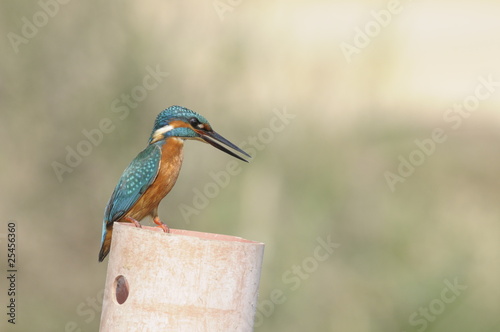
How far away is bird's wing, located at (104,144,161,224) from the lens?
4109 mm

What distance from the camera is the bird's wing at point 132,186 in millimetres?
4109

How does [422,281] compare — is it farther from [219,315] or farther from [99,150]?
[219,315]

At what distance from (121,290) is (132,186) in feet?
3.46

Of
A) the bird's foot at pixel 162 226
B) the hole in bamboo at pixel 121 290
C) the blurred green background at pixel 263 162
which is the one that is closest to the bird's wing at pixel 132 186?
the bird's foot at pixel 162 226

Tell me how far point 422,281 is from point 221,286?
683cm

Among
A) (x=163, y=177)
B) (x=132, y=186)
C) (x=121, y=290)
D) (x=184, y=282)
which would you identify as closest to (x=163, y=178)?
(x=163, y=177)

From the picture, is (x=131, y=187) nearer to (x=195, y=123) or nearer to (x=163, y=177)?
(x=163, y=177)

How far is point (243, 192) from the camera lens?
30.5 ft

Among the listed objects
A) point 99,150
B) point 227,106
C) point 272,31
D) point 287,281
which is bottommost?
point 287,281

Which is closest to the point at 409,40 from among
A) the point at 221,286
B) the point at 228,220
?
the point at 228,220

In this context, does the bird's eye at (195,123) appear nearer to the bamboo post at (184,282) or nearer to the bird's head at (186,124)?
the bird's head at (186,124)

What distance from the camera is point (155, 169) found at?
4.17 metres

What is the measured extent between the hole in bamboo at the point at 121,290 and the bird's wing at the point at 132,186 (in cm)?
98

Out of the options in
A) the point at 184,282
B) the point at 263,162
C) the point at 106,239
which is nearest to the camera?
the point at 184,282
